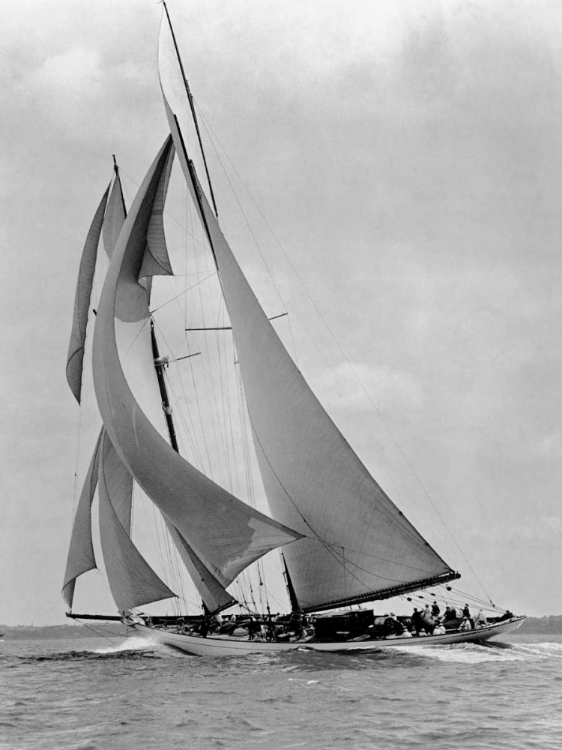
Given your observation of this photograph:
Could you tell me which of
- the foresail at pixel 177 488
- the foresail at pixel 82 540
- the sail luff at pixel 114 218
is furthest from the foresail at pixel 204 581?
the sail luff at pixel 114 218

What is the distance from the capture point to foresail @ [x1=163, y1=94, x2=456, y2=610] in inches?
1046

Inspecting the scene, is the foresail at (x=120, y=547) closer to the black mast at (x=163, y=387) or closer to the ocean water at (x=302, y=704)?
the black mast at (x=163, y=387)

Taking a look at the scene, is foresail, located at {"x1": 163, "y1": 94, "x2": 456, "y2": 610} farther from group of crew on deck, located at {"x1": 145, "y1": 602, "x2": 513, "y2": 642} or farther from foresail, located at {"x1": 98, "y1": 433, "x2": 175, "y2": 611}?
foresail, located at {"x1": 98, "y1": 433, "x2": 175, "y2": 611}

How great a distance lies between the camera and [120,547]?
33.2 meters

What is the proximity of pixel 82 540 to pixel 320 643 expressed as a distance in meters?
11.2

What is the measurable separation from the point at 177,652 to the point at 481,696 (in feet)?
54.7

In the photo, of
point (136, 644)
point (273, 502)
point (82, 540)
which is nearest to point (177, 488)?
point (273, 502)

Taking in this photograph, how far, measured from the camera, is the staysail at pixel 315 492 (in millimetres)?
26562

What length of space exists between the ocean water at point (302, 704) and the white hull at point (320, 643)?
0.61 meters

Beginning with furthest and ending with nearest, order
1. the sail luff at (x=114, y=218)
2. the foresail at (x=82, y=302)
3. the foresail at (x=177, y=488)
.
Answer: the sail luff at (x=114, y=218) < the foresail at (x=82, y=302) < the foresail at (x=177, y=488)

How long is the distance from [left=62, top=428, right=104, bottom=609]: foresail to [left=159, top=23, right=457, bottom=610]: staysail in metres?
9.36

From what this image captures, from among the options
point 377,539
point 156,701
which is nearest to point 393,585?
point 377,539

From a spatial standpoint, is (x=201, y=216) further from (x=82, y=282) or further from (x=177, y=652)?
(x=177, y=652)

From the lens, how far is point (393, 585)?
88.5 ft
